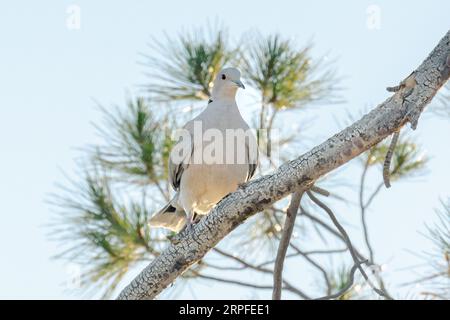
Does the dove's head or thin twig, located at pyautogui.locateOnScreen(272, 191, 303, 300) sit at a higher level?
the dove's head

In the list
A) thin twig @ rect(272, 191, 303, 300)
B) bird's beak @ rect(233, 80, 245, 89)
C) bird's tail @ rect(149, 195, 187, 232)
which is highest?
bird's beak @ rect(233, 80, 245, 89)

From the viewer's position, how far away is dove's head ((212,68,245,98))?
12.5 feet

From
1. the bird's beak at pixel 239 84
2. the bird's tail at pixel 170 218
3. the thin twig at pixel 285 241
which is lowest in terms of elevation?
the thin twig at pixel 285 241

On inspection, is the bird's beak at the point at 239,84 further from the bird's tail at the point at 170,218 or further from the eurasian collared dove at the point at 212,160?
the bird's tail at the point at 170,218

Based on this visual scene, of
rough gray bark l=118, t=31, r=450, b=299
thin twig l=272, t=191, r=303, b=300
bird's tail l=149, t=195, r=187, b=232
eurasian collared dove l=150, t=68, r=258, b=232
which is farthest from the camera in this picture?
bird's tail l=149, t=195, r=187, b=232

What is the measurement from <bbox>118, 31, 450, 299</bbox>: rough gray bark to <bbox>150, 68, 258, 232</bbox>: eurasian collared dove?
2.54ft

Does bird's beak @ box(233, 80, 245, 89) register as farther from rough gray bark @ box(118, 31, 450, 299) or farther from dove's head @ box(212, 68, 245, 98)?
rough gray bark @ box(118, 31, 450, 299)

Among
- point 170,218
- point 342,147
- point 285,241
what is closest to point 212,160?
point 170,218

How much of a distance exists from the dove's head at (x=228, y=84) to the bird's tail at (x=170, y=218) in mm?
456

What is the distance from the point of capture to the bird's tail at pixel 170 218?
3.75 m

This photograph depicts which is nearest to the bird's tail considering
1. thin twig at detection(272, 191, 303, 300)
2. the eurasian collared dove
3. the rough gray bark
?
the eurasian collared dove

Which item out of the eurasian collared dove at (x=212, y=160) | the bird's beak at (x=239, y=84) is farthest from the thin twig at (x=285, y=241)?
the bird's beak at (x=239, y=84)

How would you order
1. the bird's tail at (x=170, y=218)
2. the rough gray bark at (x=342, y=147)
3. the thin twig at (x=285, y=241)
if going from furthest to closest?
the bird's tail at (x=170, y=218), the thin twig at (x=285, y=241), the rough gray bark at (x=342, y=147)

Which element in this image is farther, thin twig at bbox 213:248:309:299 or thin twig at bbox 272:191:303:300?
thin twig at bbox 213:248:309:299
